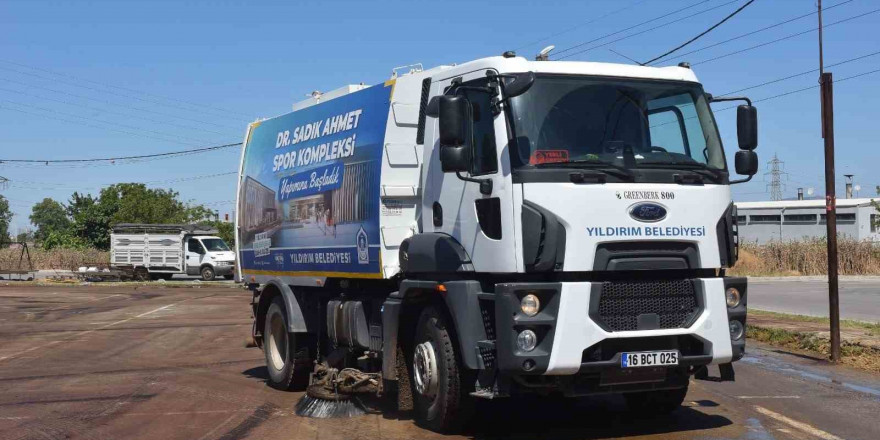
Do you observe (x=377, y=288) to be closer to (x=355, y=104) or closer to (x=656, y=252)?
(x=355, y=104)

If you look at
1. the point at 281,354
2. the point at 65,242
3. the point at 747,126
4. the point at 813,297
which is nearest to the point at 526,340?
the point at 747,126

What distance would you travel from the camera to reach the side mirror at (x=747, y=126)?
8125 millimetres

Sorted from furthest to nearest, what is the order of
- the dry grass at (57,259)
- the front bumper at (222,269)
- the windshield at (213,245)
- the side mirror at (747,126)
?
1. the dry grass at (57,259)
2. the windshield at (213,245)
3. the front bumper at (222,269)
4. the side mirror at (747,126)

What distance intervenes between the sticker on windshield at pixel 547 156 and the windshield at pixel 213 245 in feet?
128

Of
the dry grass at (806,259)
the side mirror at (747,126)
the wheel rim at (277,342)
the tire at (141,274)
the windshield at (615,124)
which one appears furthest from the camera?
the tire at (141,274)

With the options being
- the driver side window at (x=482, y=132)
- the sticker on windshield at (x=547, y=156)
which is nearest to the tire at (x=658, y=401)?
the sticker on windshield at (x=547, y=156)

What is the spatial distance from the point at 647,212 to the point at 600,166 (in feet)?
1.67

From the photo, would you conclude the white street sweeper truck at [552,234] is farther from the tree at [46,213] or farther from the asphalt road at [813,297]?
the tree at [46,213]

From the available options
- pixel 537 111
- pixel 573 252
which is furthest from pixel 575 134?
pixel 573 252

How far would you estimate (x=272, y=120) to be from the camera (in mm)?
12336

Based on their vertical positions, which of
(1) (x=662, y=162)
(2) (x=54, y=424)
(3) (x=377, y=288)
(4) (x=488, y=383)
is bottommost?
A: (2) (x=54, y=424)

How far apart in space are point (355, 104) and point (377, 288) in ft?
6.49

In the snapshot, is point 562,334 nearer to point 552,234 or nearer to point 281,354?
point 552,234

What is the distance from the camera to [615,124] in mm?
7691
